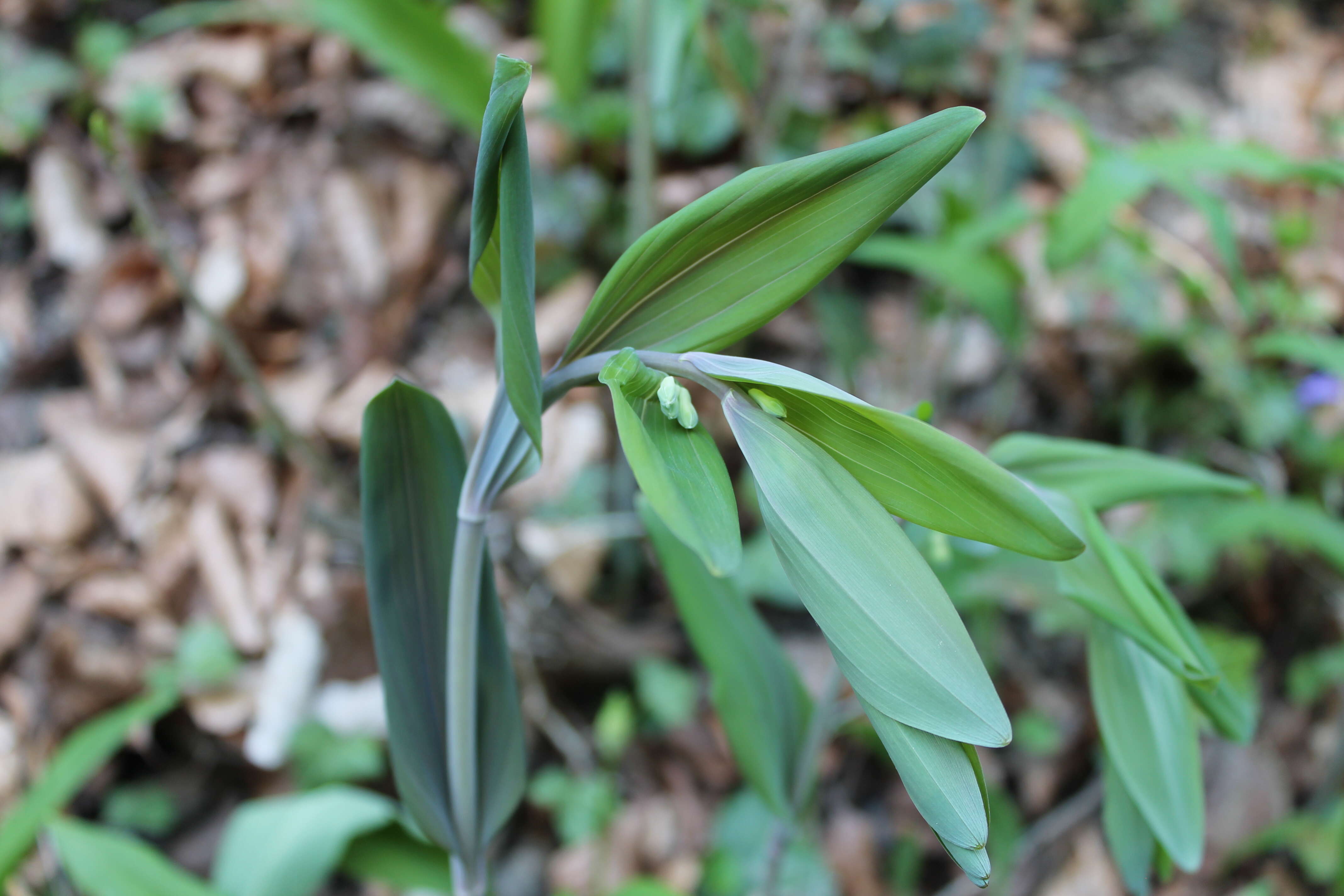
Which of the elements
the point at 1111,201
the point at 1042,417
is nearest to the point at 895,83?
the point at 1042,417

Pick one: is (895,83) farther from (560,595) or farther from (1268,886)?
(1268,886)

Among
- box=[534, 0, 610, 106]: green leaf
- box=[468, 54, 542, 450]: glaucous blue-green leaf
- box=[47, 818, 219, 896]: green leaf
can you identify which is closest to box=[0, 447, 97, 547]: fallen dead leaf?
box=[47, 818, 219, 896]: green leaf

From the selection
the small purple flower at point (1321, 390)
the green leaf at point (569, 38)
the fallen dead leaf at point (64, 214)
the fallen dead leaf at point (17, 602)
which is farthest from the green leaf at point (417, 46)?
the small purple flower at point (1321, 390)

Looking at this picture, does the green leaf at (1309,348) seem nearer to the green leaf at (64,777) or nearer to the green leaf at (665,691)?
the green leaf at (665,691)

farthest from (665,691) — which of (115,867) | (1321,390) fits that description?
(1321,390)

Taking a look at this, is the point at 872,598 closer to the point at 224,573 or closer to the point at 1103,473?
the point at 1103,473
